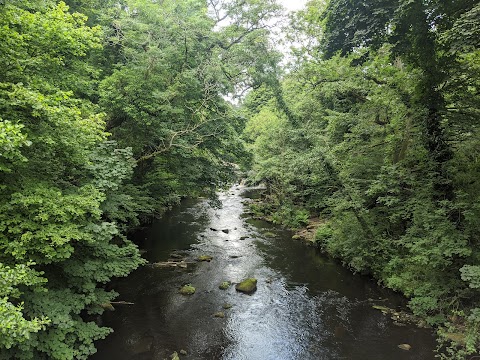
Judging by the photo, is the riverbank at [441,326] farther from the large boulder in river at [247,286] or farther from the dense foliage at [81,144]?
the dense foliage at [81,144]

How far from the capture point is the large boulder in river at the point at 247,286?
1298 centimetres

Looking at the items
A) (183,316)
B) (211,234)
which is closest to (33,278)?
(183,316)

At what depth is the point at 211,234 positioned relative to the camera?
2109cm

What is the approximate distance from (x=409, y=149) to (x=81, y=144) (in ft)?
39.2

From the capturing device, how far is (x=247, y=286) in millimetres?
13102

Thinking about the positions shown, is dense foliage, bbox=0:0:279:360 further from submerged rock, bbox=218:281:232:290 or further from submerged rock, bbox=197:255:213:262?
submerged rock, bbox=218:281:232:290

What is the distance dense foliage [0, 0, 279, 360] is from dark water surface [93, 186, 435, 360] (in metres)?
2.13

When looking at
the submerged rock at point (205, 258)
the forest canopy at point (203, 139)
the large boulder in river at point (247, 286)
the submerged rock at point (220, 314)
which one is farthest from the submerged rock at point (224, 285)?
the forest canopy at point (203, 139)

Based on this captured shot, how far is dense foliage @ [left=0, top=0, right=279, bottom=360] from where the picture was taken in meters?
5.54

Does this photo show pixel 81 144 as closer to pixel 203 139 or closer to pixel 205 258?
→ pixel 203 139

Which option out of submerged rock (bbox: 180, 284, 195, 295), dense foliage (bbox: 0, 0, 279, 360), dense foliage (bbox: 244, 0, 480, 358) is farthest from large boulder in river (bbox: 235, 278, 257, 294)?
dense foliage (bbox: 0, 0, 279, 360)

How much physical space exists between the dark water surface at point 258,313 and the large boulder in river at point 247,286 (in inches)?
10.8

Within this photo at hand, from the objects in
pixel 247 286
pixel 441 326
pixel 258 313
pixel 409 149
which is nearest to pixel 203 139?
pixel 247 286

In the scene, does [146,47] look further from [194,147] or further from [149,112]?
[194,147]
